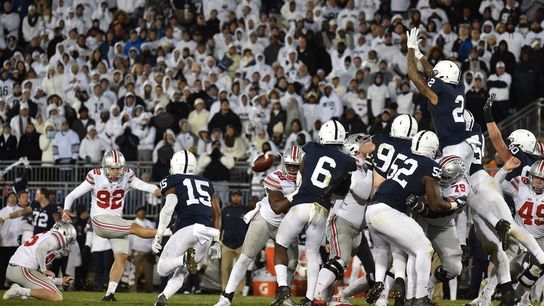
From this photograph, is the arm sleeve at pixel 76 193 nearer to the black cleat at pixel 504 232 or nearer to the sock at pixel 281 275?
the sock at pixel 281 275

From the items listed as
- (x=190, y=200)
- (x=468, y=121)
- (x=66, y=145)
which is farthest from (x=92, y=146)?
(x=468, y=121)

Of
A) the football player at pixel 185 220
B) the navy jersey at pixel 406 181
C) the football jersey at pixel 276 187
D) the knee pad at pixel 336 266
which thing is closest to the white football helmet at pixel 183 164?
Result: the football player at pixel 185 220

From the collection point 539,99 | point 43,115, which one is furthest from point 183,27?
point 539,99

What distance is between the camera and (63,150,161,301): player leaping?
52.3 ft

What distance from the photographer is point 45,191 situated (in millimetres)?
20766

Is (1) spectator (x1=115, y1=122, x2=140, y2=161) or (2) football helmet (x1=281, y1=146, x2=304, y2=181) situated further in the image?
(1) spectator (x1=115, y1=122, x2=140, y2=161)

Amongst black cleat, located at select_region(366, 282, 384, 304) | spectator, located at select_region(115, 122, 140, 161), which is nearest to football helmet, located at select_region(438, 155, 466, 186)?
black cleat, located at select_region(366, 282, 384, 304)

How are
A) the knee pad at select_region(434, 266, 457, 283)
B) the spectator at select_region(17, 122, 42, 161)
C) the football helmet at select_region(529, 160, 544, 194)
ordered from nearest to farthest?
the knee pad at select_region(434, 266, 457, 283)
the football helmet at select_region(529, 160, 544, 194)
the spectator at select_region(17, 122, 42, 161)

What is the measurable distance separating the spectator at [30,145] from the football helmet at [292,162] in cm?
960

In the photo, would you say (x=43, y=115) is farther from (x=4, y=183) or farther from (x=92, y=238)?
(x=92, y=238)

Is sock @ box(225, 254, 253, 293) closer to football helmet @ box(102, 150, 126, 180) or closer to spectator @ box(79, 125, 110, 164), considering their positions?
football helmet @ box(102, 150, 126, 180)

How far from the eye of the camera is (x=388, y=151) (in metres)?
13.7

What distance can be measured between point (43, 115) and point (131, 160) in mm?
3135

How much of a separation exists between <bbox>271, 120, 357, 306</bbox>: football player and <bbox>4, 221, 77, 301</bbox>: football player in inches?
118
